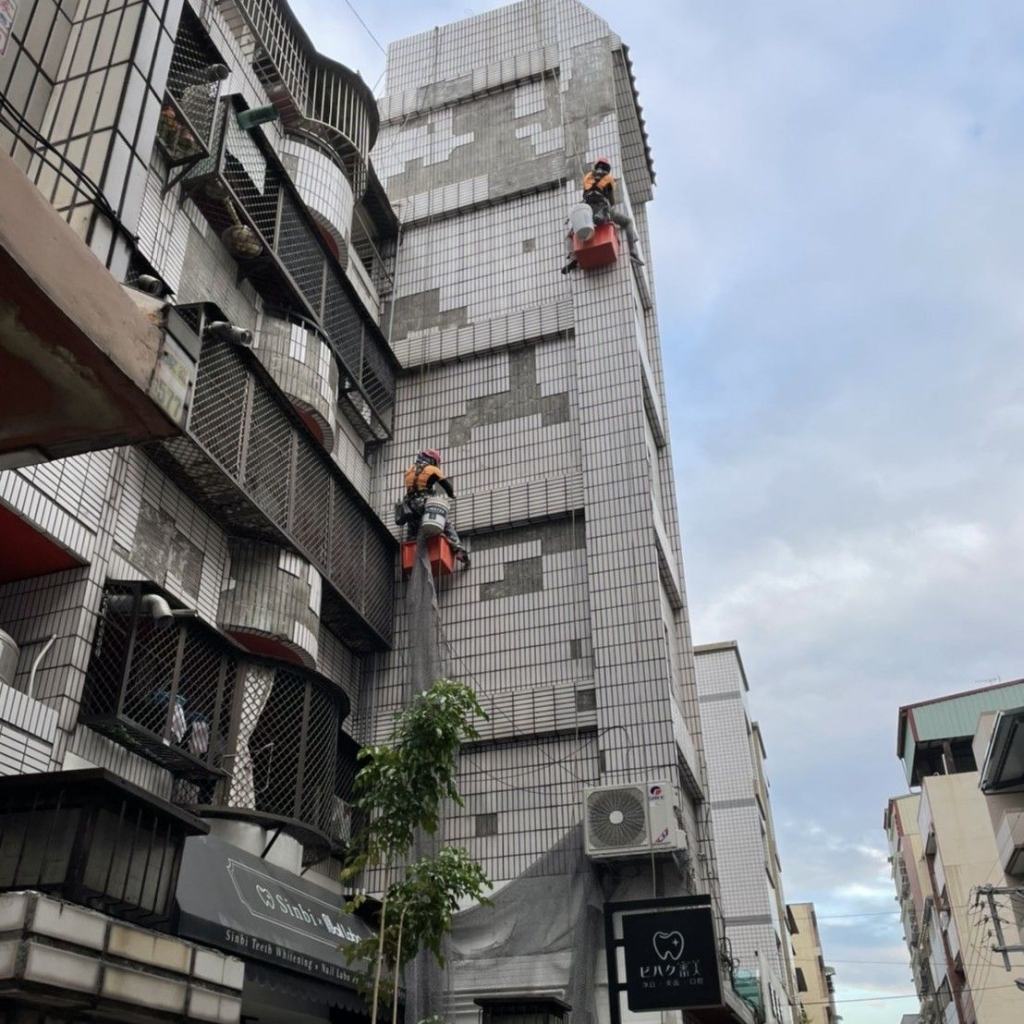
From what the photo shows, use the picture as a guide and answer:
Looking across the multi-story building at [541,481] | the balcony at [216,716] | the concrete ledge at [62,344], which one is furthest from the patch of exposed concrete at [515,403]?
the concrete ledge at [62,344]

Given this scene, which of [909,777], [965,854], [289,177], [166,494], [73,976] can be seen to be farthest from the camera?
[909,777]

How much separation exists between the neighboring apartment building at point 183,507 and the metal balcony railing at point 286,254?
59 millimetres

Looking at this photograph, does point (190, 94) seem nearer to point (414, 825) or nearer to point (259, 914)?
point (414, 825)

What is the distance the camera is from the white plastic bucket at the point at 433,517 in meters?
17.7

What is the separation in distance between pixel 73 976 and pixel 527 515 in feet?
44.6

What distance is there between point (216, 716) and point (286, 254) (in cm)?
816

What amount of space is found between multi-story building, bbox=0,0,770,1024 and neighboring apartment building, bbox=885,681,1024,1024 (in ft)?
40.2

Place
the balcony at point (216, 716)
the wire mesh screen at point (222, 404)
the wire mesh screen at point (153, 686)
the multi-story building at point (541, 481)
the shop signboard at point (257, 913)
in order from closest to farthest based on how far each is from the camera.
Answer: the shop signboard at point (257, 913) < the wire mesh screen at point (153, 686) < the balcony at point (216, 716) < the wire mesh screen at point (222, 404) < the multi-story building at point (541, 481)

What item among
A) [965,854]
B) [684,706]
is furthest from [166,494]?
[965,854]

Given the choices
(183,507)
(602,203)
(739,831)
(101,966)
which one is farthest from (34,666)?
(739,831)

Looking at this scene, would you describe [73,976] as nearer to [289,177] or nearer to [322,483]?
[322,483]

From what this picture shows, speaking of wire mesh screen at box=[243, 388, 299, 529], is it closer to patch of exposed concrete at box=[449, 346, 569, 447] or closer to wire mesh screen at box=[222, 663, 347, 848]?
wire mesh screen at box=[222, 663, 347, 848]

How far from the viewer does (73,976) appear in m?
5.09

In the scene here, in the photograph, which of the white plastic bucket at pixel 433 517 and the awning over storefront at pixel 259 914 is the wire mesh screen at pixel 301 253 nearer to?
the white plastic bucket at pixel 433 517
